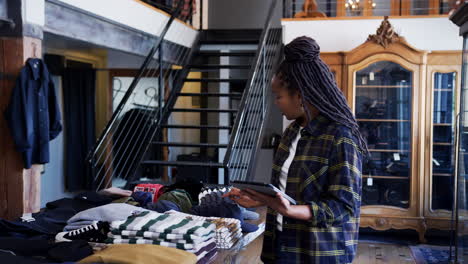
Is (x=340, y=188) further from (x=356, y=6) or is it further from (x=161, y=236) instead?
(x=356, y=6)

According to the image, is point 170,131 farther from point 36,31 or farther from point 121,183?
point 36,31

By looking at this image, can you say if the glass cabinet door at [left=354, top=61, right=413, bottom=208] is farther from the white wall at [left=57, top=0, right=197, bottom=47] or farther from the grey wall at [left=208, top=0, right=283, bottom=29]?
the grey wall at [left=208, top=0, right=283, bottom=29]

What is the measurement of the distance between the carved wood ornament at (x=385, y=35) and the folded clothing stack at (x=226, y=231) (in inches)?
160

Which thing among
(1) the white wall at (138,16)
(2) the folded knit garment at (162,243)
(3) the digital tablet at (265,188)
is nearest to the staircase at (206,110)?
(1) the white wall at (138,16)

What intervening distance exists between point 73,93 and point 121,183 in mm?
1821

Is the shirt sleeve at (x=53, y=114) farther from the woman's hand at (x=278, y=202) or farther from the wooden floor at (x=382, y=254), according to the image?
the woman's hand at (x=278, y=202)

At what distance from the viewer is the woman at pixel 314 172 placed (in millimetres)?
1562

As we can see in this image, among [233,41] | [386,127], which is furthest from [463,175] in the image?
[233,41]

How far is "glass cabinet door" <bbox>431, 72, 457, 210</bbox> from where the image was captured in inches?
228

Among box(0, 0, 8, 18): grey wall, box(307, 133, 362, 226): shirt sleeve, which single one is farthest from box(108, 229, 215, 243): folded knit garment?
box(0, 0, 8, 18): grey wall

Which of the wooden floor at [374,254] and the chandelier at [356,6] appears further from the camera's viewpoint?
the chandelier at [356,6]

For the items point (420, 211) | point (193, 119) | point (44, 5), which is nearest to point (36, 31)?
point (44, 5)

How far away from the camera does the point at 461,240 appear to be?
3.86 metres

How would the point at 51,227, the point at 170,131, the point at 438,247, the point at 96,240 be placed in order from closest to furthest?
the point at 96,240
the point at 51,227
the point at 438,247
the point at 170,131
